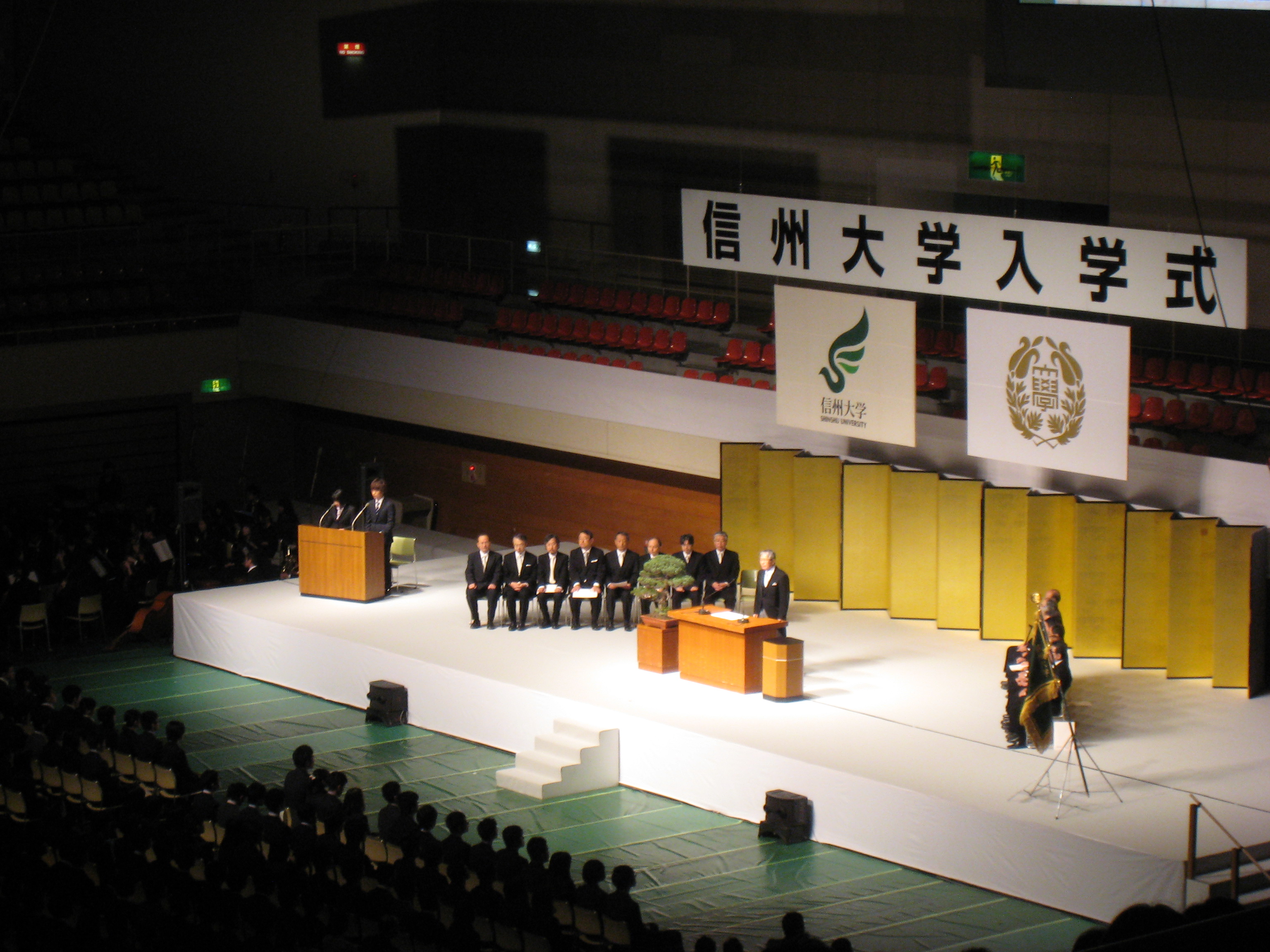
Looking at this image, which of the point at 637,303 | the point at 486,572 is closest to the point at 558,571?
the point at 486,572

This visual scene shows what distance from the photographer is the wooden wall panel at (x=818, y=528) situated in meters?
15.1

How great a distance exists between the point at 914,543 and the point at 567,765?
4172mm

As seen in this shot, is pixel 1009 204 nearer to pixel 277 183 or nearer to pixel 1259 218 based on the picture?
pixel 1259 218

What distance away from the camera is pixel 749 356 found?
1658cm

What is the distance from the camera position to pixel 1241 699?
1212 centimetres

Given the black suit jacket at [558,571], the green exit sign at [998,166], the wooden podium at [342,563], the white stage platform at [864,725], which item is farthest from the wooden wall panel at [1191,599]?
the wooden podium at [342,563]

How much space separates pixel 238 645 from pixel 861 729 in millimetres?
6571

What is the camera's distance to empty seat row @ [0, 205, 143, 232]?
21.9 meters

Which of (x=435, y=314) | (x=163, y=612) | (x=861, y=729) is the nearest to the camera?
(x=861, y=729)

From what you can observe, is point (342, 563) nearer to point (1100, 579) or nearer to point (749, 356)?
point (749, 356)

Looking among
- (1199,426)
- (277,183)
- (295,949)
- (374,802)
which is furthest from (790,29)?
(295,949)

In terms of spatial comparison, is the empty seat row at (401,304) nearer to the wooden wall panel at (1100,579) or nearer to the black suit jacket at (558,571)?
the black suit jacket at (558,571)

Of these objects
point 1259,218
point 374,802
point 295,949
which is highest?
point 1259,218

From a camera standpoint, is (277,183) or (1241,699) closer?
(1241,699)
